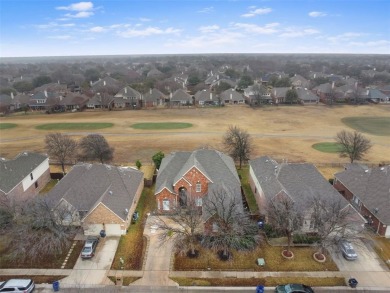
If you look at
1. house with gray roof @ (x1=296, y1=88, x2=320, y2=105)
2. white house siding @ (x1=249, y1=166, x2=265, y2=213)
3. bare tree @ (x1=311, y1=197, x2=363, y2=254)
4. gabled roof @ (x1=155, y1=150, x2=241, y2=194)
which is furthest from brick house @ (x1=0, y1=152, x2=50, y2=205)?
house with gray roof @ (x1=296, y1=88, x2=320, y2=105)

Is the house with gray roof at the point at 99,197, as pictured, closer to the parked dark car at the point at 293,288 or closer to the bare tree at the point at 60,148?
the bare tree at the point at 60,148

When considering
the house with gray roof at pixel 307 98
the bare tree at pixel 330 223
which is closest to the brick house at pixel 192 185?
the bare tree at pixel 330 223

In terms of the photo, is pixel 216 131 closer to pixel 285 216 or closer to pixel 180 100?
pixel 180 100

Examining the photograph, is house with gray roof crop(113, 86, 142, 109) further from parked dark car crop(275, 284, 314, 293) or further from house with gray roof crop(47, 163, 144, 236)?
parked dark car crop(275, 284, 314, 293)

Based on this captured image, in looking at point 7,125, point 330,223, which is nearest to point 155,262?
point 330,223

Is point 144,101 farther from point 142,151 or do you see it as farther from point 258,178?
point 258,178

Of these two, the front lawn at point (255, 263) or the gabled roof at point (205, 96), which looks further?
the gabled roof at point (205, 96)

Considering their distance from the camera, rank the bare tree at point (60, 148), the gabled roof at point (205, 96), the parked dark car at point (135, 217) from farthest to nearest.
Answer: the gabled roof at point (205, 96) → the bare tree at point (60, 148) → the parked dark car at point (135, 217)
